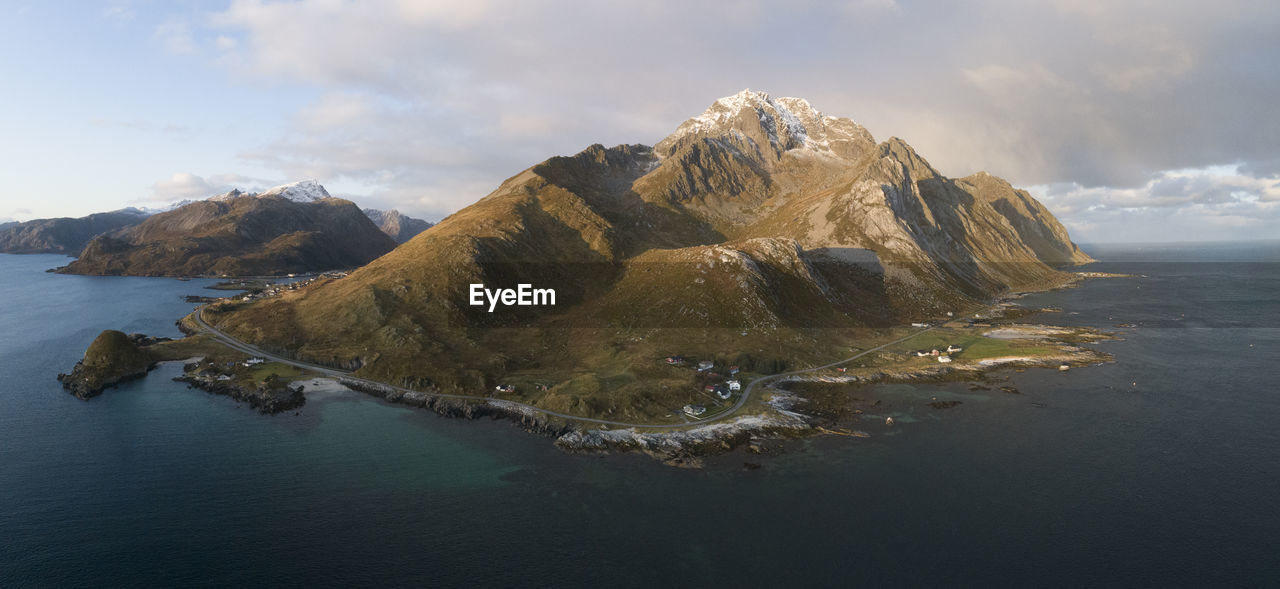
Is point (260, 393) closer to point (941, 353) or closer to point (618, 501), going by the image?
→ point (618, 501)

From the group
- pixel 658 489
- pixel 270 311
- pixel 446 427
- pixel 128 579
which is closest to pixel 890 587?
pixel 658 489

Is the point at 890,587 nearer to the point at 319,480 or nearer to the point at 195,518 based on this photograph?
the point at 319,480

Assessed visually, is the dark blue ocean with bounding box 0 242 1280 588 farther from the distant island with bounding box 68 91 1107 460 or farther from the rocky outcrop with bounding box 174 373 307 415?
the distant island with bounding box 68 91 1107 460

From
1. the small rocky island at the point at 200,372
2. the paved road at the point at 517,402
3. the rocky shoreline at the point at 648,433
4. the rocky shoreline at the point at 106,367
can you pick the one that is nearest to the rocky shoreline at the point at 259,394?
the small rocky island at the point at 200,372

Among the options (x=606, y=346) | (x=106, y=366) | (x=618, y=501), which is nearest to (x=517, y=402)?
(x=606, y=346)

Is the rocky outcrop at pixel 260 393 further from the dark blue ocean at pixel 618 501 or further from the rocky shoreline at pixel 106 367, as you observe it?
the rocky shoreline at pixel 106 367

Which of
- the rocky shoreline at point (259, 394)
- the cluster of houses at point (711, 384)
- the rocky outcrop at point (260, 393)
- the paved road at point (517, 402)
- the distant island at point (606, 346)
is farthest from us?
the rocky outcrop at point (260, 393)
